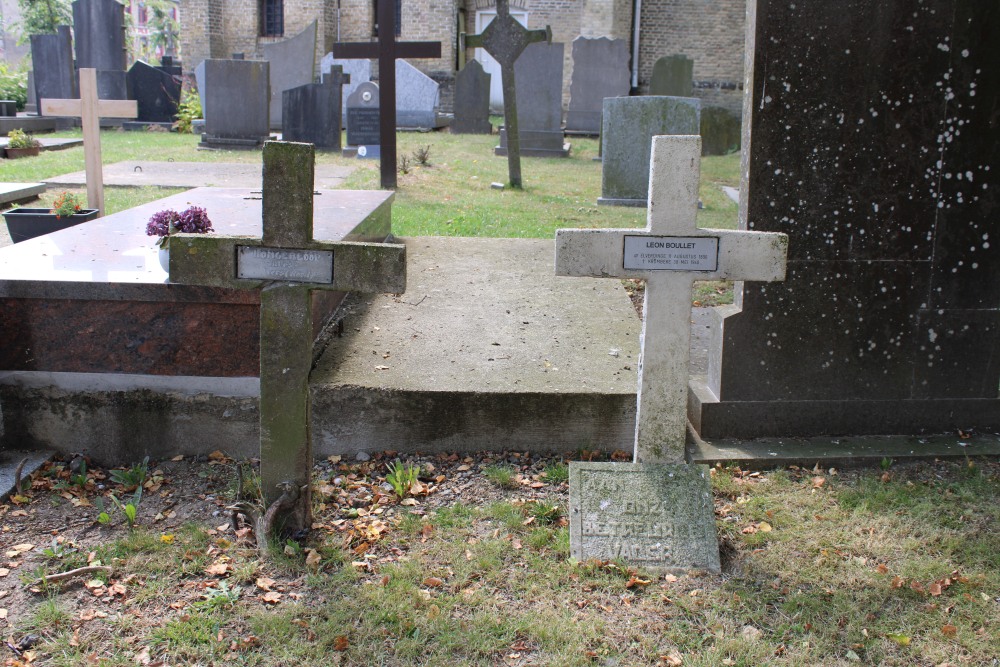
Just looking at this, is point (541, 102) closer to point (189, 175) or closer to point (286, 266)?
point (189, 175)

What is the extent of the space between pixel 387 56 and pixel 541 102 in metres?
5.36

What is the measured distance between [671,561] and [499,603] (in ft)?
2.00

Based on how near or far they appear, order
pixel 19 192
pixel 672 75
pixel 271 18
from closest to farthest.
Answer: pixel 19 192, pixel 672 75, pixel 271 18

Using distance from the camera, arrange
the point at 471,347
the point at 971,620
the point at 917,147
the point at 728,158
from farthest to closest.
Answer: the point at 728,158 → the point at 471,347 → the point at 917,147 → the point at 971,620

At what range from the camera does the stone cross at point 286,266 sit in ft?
9.58

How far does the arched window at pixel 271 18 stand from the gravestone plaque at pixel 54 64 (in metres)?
7.23

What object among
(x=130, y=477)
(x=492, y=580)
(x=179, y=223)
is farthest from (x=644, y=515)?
(x=179, y=223)

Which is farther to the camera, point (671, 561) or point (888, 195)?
point (888, 195)

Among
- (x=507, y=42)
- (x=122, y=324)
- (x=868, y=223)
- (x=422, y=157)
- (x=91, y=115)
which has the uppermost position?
(x=507, y=42)

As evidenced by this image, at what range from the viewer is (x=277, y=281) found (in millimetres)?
2961

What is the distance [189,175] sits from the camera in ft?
38.4

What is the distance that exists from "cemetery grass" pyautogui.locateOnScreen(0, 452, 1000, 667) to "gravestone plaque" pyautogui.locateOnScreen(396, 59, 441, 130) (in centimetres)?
1719

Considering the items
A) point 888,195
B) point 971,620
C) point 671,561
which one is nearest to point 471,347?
point 671,561

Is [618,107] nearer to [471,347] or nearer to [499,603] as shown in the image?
[471,347]
